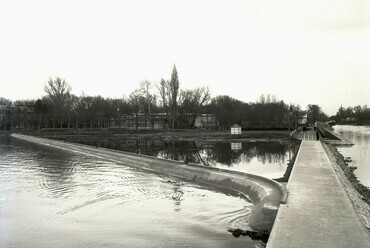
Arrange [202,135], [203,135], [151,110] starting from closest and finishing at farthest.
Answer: [203,135], [202,135], [151,110]

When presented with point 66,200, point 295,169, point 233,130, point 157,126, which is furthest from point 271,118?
point 66,200

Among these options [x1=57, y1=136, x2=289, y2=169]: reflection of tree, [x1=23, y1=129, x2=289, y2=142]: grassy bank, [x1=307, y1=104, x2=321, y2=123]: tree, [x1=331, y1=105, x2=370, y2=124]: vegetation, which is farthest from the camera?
[x1=307, y1=104, x2=321, y2=123]: tree

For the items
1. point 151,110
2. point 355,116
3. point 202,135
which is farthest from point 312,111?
point 202,135

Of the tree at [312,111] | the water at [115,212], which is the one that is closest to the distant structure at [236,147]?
the water at [115,212]

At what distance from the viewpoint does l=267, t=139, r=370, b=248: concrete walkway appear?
741 cm

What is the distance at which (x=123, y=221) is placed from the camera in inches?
440

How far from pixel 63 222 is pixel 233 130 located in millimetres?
49439

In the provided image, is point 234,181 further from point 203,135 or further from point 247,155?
point 203,135

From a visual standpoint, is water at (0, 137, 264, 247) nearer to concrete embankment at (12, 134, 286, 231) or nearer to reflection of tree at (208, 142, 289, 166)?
concrete embankment at (12, 134, 286, 231)

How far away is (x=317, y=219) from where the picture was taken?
8.95 m

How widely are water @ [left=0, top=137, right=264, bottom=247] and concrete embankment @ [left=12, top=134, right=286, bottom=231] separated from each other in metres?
0.52

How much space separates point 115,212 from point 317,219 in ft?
20.8

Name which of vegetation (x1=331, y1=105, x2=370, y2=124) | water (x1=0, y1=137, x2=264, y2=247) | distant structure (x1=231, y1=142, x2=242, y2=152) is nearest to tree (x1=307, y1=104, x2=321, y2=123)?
vegetation (x1=331, y1=105, x2=370, y2=124)

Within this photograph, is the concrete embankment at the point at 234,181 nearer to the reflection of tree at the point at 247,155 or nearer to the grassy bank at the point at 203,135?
the reflection of tree at the point at 247,155
